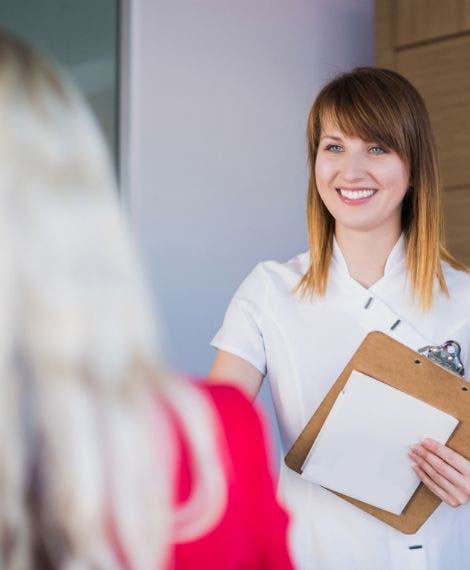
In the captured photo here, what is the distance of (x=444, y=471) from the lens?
4.91 ft

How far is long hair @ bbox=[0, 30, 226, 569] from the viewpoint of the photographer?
0.59 metres

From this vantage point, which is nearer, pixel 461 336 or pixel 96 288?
pixel 96 288

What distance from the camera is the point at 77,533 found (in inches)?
23.7

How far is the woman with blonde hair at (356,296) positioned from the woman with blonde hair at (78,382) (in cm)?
99

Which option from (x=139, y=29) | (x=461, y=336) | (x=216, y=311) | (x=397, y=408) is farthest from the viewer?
(x=216, y=311)

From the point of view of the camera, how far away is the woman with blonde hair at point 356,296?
1.61 meters

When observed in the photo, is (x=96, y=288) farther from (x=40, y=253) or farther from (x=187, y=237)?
(x=187, y=237)

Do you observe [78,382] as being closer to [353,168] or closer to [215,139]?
[353,168]

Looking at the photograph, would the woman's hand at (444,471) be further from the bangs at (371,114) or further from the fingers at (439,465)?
the bangs at (371,114)

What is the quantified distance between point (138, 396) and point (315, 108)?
122 cm

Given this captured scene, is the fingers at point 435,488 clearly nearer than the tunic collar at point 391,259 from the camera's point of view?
Yes

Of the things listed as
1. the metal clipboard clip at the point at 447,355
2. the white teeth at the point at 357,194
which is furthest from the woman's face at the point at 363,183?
the metal clipboard clip at the point at 447,355

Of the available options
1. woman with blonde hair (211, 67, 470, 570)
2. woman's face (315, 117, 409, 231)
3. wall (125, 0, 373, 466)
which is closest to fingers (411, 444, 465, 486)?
woman with blonde hair (211, 67, 470, 570)

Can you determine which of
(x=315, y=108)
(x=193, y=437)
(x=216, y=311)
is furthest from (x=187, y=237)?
(x=193, y=437)
